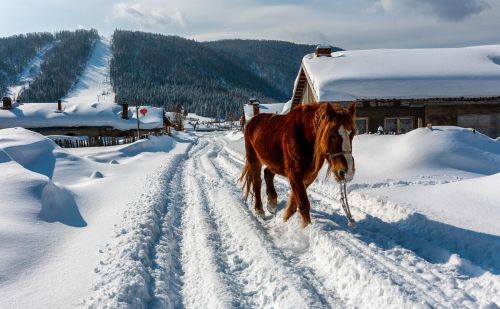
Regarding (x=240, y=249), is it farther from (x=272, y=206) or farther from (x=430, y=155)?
(x=430, y=155)

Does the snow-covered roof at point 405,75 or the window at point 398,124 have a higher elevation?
the snow-covered roof at point 405,75

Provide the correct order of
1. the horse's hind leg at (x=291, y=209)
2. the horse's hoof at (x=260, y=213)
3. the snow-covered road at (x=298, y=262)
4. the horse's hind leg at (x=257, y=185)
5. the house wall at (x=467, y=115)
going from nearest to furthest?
the snow-covered road at (x=298, y=262), the horse's hind leg at (x=291, y=209), the horse's hoof at (x=260, y=213), the horse's hind leg at (x=257, y=185), the house wall at (x=467, y=115)

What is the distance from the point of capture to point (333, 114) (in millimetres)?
5402

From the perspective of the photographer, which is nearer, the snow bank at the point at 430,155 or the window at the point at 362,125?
the snow bank at the point at 430,155

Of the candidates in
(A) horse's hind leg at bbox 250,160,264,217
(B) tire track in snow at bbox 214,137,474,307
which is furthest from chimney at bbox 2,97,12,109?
(B) tire track in snow at bbox 214,137,474,307

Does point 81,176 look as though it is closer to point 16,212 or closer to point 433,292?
point 16,212

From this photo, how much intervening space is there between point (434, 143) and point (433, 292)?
428 inches

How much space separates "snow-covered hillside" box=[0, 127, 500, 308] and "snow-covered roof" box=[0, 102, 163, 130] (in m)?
38.9

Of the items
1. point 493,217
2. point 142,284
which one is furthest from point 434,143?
point 142,284

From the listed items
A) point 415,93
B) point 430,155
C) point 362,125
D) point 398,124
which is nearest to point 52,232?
point 430,155

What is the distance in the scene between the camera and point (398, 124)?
19.7 metres

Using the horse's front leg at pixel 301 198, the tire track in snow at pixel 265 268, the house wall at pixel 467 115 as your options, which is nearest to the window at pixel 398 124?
the house wall at pixel 467 115

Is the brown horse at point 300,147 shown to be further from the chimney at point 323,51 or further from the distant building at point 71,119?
the distant building at point 71,119

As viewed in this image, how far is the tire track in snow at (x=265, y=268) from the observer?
396cm
